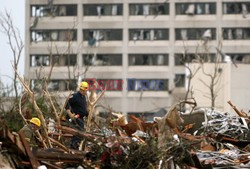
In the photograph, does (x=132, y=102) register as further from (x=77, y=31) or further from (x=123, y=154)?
(x=123, y=154)

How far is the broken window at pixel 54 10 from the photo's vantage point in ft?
226

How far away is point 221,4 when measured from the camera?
66.7m

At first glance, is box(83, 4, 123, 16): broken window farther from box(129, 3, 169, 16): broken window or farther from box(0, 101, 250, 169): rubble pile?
box(0, 101, 250, 169): rubble pile

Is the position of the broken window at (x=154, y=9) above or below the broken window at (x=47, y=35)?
above

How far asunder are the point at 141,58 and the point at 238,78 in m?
23.7

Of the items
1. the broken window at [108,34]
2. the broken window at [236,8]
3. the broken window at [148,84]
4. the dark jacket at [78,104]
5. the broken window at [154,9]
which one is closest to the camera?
the dark jacket at [78,104]

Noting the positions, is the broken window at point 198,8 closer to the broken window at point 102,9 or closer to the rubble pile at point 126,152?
the broken window at point 102,9

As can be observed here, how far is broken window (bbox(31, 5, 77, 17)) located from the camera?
226 feet

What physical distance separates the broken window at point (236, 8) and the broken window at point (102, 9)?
9909 mm

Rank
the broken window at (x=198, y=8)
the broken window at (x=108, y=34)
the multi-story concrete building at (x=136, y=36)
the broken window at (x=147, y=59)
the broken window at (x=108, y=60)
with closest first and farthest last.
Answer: the multi-story concrete building at (x=136, y=36) → the broken window at (x=198, y=8) → the broken window at (x=147, y=59) → the broken window at (x=108, y=60) → the broken window at (x=108, y=34)

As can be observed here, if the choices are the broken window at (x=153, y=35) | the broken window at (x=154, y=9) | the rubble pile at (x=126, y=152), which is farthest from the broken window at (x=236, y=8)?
the rubble pile at (x=126, y=152)

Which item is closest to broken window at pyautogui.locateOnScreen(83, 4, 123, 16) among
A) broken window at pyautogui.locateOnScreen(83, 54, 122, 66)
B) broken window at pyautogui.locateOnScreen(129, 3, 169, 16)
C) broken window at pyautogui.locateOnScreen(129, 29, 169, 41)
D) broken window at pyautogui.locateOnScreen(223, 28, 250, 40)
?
broken window at pyautogui.locateOnScreen(129, 3, 169, 16)

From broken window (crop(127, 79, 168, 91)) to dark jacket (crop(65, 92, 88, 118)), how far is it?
5132cm

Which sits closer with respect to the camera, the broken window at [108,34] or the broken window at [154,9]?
the broken window at [154,9]
